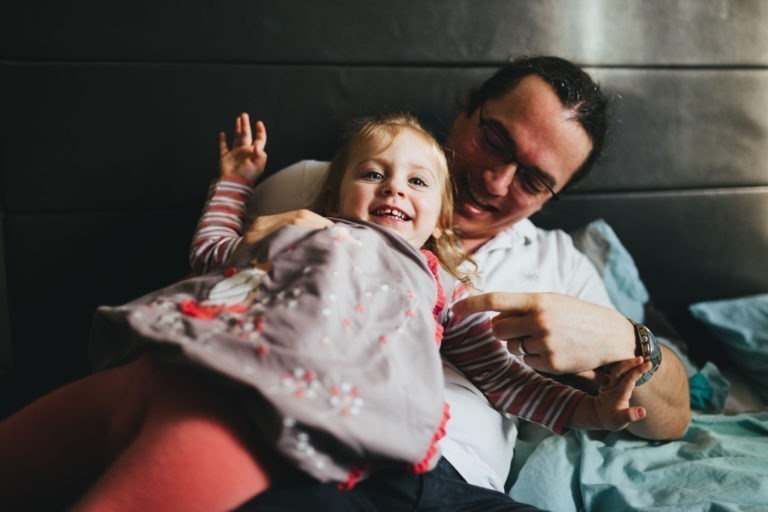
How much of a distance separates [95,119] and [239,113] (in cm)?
32

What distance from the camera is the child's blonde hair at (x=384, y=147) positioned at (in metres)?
1.17

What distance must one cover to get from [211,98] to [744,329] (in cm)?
155

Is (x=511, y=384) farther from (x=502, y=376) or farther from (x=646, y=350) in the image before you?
(x=646, y=350)

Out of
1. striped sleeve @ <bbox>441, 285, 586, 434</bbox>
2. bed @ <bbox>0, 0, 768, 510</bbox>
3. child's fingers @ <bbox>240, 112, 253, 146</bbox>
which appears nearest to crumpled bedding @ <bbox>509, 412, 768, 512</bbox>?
bed @ <bbox>0, 0, 768, 510</bbox>

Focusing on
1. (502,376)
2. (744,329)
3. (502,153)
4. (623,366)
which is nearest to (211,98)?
(502,153)

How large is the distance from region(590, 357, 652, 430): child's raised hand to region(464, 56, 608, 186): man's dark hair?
0.55m

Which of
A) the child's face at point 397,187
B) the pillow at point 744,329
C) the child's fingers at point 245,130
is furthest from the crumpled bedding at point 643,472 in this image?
the child's fingers at point 245,130

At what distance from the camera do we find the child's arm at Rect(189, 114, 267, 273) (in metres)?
1.07

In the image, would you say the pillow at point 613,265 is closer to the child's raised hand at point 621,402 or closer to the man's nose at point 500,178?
the man's nose at point 500,178

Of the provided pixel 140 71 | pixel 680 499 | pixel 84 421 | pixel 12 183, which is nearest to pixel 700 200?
pixel 680 499

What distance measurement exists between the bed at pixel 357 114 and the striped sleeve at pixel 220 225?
10.3 inches

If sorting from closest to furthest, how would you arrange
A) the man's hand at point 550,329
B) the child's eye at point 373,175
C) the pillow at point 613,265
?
the man's hand at point 550,329 → the child's eye at point 373,175 → the pillow at point 613,265

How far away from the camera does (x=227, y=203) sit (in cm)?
121

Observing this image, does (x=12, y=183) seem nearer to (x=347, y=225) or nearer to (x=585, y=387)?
(x=347, y=225)
